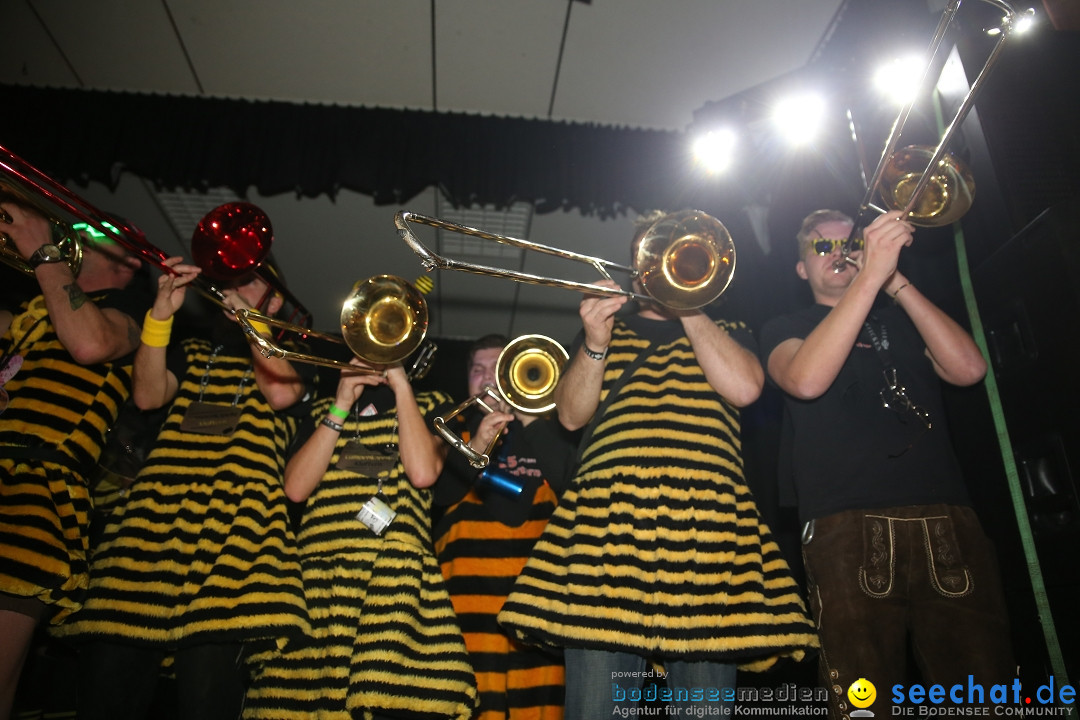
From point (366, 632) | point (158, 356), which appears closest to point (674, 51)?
point (158, 356)

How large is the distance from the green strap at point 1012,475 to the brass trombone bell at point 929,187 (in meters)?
0.13

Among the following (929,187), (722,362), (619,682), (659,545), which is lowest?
(619,682)

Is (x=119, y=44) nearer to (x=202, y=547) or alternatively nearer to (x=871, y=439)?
(x=202, y=547)

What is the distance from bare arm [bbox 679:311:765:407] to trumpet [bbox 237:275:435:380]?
1.10 m

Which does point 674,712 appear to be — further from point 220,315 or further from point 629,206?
point 629,206

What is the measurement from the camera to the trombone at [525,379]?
104 inches

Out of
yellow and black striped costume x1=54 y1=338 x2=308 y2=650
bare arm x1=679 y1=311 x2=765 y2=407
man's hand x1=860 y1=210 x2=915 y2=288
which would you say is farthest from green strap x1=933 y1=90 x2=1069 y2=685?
yellow and black striped costume x1=54 y1=338 x2=308 y2=650

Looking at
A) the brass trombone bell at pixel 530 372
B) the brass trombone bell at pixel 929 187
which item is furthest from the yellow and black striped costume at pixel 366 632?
the brass trombone bell at pixel 929 187

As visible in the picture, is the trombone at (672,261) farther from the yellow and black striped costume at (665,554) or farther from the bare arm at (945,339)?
the bare arm at (945,339)

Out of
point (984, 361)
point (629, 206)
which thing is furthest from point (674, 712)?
point (629, 206)

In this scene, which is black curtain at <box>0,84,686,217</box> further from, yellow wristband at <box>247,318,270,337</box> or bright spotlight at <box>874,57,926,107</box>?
yellow wristband at <box>247,318,270,337</box>

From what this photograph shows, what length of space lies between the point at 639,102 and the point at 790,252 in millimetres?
1399

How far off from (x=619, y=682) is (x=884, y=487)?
1030 millimetres

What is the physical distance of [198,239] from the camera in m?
2.64
